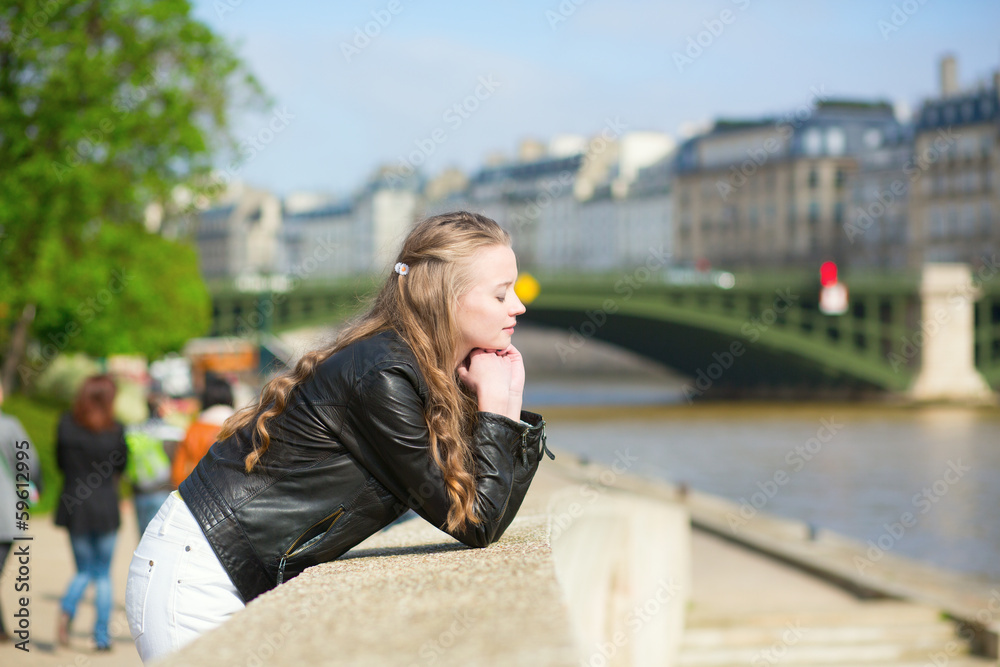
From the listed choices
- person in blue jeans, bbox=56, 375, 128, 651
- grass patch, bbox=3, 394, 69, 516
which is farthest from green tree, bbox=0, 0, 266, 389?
person in blue jeans, bbox=56, 375, 128, 651

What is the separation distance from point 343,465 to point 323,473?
0.04m

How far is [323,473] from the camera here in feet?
7.07

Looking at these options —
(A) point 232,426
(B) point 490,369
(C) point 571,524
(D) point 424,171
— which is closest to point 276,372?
(A) point 232,426

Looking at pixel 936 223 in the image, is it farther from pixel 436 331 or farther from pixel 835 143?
pixel 436 331

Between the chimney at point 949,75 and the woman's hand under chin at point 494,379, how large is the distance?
65.2 meters

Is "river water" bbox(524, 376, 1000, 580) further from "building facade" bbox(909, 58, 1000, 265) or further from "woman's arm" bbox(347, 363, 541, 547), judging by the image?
"building facade" bbox(909, 58, 1000, 265)

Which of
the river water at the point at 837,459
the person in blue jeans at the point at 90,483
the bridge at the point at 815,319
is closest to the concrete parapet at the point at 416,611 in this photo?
the person in blue jeans at the point at 90,483

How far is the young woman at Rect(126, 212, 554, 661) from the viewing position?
2.13m

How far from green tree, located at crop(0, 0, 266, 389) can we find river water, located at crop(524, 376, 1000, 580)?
6050mm

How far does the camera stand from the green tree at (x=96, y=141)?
1364 cm

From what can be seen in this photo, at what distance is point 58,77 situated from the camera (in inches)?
534

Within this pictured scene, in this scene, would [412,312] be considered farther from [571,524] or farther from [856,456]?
[856,456]

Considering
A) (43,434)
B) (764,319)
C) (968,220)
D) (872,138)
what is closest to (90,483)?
(43,434)

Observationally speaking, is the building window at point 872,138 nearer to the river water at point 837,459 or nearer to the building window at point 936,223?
the building window at point 936,223
